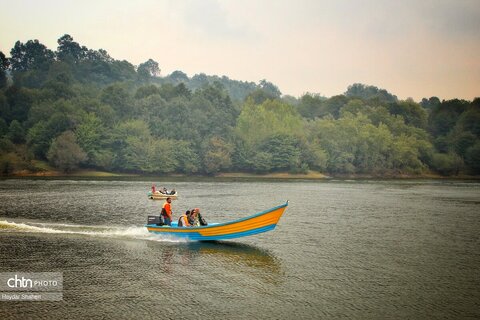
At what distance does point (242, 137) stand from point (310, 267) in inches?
4519

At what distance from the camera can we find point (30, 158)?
368 feet

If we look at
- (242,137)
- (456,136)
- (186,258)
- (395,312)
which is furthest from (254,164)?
(395,312)

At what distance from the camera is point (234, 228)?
1172 inches

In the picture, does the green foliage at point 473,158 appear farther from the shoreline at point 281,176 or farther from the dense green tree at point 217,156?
the dense green tree at point 217,156

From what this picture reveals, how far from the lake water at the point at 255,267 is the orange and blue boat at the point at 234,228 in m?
0.77

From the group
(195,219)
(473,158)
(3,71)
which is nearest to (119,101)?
(3,71)

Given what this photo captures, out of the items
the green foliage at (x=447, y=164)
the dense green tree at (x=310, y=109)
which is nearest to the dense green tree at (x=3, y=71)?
the dense green tree at (x=310, y=109)

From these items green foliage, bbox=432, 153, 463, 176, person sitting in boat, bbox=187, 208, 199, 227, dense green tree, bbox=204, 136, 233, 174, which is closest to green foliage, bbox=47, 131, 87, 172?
dense green tree, bbox=204, 136, 233, 174

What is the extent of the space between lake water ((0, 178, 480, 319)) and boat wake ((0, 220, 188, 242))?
0.09 meters

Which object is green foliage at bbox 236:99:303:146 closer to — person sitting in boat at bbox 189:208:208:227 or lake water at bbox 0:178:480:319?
lake water at bbox 0:178:480:319

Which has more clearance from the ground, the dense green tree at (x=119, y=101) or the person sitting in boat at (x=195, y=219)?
the dense green tree at (x=119, y=101)

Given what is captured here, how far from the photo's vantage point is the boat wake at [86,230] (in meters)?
32.6

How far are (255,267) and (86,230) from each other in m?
16.1

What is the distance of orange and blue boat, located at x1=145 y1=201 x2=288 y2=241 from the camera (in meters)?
29.1
